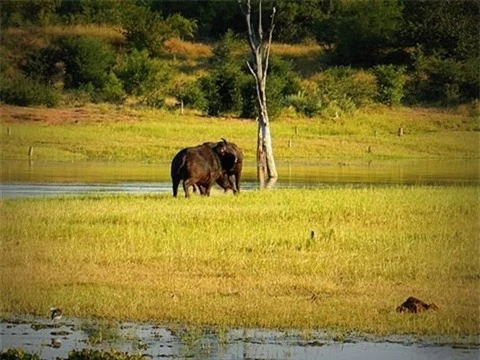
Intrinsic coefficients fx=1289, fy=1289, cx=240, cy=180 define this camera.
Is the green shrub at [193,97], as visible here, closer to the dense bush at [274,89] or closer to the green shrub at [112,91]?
the dense bush at [274,89]

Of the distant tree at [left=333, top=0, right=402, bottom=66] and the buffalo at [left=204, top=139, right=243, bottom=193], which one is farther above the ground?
the distant tree at [left=333, top=0, right=402, bottom=66]

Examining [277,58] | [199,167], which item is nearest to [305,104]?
[277,58]

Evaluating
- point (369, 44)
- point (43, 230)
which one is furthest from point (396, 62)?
point (43, 230)

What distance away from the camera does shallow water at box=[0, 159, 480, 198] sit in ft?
88.0

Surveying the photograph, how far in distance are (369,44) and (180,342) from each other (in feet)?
177

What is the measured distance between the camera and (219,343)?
1104cm

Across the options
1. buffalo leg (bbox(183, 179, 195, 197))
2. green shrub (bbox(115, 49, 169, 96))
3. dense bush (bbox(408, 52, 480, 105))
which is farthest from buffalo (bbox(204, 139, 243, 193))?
dense bush (bbox(408, 52, 480, 105))

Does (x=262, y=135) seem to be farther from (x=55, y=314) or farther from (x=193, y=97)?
(x=193, y=97)

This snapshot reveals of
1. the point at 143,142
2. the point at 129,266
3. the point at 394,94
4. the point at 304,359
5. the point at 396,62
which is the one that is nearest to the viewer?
the point at 304,359

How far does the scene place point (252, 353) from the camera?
10.7 metres

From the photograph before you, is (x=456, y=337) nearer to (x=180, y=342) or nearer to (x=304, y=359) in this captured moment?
(x=304, y=359)

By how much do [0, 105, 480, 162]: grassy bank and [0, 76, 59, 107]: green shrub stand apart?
1.36 metres

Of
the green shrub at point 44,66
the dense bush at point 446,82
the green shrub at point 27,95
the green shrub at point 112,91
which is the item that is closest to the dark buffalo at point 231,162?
the green shrub at point 27,95

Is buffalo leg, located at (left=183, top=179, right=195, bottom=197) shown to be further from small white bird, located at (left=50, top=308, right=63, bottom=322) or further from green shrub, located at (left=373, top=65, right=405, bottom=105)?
green shrub, located at (left=373, top=65, right=405, bottom=105)
